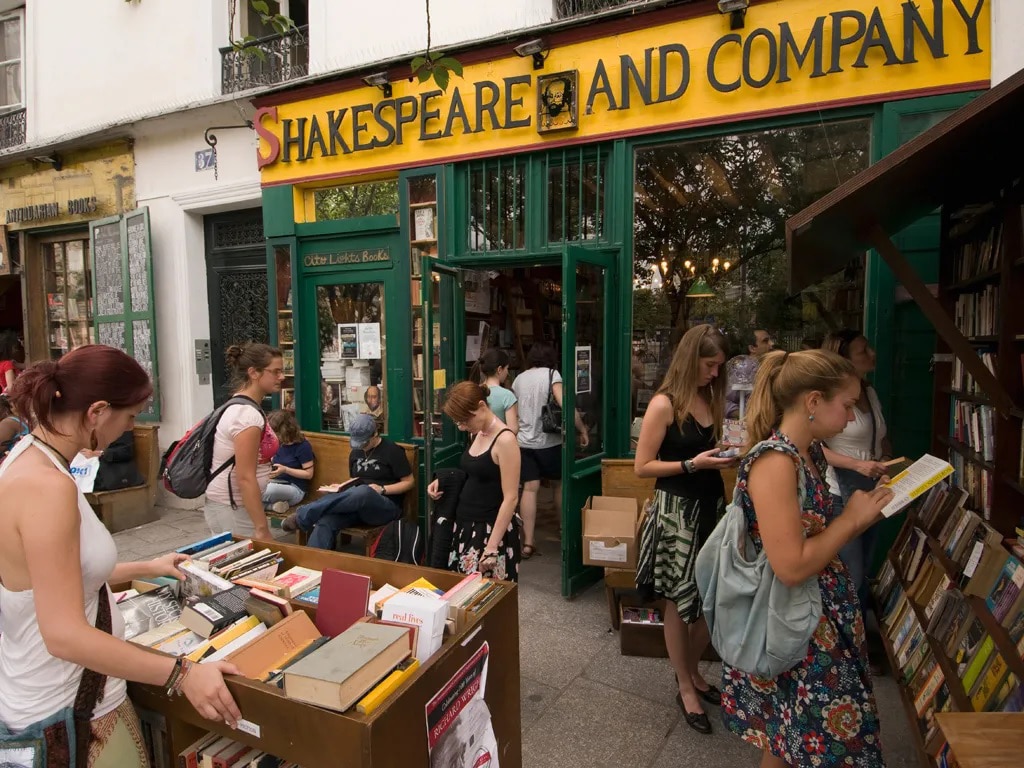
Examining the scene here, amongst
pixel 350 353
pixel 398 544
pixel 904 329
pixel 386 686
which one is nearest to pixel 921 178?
pixel 904 329

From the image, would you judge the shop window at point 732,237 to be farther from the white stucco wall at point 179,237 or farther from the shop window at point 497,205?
the white stucco wall at point 179,237

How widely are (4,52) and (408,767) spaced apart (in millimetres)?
11544

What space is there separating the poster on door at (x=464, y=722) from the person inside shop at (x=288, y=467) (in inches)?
158

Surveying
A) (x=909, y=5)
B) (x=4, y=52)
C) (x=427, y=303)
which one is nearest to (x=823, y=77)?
(x=909, y=5)

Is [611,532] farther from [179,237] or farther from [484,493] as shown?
[179,237]

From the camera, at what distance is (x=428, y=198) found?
573 centimetres

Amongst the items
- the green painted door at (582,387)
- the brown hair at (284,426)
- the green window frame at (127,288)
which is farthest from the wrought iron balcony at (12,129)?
the green painted door at (582,387)

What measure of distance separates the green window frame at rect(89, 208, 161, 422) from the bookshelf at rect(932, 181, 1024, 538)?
25.1 ft

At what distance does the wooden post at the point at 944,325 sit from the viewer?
8.54ft

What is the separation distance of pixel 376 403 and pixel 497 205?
2280 millimetres

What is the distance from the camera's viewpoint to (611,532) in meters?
4.09

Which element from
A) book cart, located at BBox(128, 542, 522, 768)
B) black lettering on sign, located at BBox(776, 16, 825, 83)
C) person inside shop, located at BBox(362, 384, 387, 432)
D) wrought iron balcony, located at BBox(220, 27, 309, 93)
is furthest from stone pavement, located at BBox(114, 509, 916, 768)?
wrought iron balcony, located at BBox(220, 27, 309, 93)

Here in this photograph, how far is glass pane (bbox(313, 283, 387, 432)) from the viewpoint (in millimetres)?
6188

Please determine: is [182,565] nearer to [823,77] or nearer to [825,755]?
[825,755]
